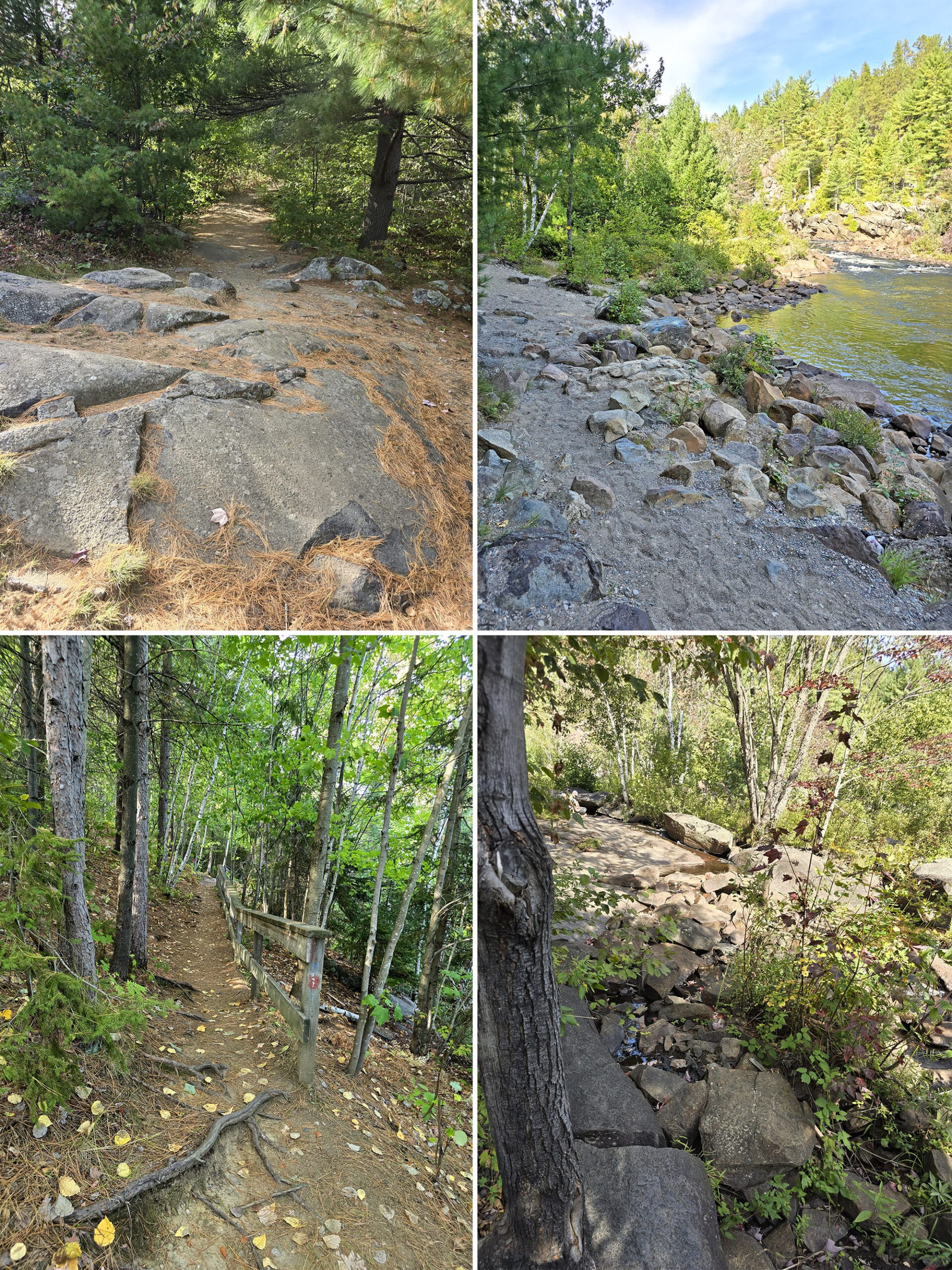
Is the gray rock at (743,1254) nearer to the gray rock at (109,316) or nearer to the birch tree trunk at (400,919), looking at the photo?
the birch tree trunk at (400,919)

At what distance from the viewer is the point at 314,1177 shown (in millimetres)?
2977

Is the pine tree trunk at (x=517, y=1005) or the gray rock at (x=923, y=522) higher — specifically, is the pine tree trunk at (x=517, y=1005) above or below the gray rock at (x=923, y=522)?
below

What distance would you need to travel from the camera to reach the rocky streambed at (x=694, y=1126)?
257 centimetres

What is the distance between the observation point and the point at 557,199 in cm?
845

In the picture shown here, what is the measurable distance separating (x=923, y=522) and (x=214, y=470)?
4.45 metres

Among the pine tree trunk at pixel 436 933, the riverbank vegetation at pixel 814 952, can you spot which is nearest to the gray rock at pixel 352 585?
the riverbank vegetation at pixel 814 952

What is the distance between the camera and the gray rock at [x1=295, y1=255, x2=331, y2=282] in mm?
7562

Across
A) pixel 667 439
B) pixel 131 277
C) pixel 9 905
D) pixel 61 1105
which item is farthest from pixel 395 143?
pixel 61 1105

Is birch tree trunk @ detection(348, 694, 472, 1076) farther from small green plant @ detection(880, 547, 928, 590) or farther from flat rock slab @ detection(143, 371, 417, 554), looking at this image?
small green plant @ detection(880, 547, 928, 590)

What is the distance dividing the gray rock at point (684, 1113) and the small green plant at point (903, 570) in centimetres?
290

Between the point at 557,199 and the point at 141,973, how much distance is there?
9.24m

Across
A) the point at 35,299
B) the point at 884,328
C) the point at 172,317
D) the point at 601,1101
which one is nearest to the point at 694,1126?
the point at 601,1101

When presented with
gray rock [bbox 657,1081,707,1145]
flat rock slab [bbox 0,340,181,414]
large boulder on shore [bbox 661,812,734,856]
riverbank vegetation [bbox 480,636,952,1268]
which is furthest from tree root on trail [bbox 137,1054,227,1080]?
large boulder on shore [bbox 661,812,734,856]

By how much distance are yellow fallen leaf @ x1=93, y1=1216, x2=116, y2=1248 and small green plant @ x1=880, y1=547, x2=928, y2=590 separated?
456cm
